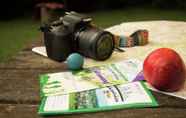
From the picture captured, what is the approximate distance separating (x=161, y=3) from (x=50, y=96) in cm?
259

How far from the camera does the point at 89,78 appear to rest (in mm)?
733

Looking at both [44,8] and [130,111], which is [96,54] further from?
[44,8]

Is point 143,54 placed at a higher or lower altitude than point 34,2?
higher

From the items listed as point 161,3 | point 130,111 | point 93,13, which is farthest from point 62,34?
point 161,3

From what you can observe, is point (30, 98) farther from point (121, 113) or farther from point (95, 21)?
point (95, 21)

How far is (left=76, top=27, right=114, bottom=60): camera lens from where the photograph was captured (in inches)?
33.0

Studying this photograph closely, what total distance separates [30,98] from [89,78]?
14 cm

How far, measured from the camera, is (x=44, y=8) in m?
2.52

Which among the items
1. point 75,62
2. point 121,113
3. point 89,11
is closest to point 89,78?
point 75,62

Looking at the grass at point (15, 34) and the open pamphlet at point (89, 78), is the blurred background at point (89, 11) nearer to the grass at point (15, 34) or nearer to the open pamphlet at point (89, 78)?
the grass at point (15, 34)

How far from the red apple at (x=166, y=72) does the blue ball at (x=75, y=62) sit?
177 millimetres

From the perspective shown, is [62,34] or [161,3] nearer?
[62,34]

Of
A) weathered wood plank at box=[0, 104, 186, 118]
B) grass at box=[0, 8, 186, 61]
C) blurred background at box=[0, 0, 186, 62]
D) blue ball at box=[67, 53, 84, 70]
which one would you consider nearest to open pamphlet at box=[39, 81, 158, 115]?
weathered wood plank at box=[0, 104, 186, 118]

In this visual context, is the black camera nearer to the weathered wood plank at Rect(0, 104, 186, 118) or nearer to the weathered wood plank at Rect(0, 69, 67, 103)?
the weathered wood plank at Rect(0, 69, 67, 103)
